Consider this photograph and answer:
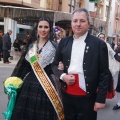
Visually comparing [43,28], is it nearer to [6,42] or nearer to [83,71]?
[83,71]

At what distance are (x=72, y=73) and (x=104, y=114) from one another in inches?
115

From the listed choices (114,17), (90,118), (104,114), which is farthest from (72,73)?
(114,17)

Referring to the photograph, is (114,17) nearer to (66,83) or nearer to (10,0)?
(10,0)

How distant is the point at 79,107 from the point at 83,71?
1.16 ft

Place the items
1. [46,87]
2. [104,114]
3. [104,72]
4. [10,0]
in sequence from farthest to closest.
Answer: [10,0], [104,114], [46,87], [104,72]

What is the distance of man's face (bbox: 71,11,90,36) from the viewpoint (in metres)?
2.71

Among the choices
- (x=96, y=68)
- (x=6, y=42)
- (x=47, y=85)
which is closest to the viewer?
(x=96, y=68)

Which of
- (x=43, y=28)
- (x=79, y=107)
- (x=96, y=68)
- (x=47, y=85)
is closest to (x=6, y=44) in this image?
(x=43, y=28)

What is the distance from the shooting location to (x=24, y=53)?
11.5ft

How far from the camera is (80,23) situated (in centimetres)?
270

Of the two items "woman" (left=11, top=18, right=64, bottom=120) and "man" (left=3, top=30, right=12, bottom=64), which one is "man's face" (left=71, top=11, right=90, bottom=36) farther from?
"man" (left=3, top=30, right=12, bottom=64)

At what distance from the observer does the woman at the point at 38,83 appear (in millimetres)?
3270

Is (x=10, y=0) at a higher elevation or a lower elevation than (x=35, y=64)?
higher

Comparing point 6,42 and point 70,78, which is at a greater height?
point 70,78
